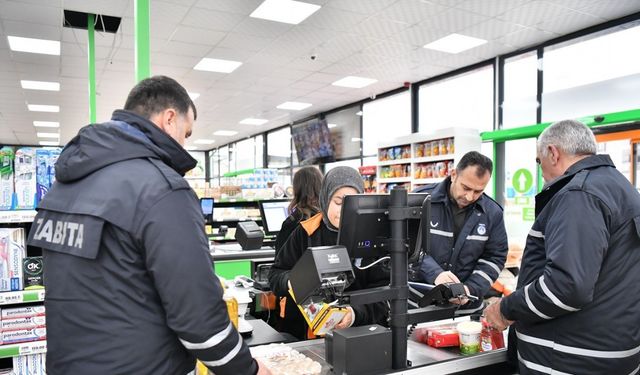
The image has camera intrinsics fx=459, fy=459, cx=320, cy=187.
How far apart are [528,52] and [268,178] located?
4690mm

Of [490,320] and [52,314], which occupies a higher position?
[52,314]

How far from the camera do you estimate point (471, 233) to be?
2.74m

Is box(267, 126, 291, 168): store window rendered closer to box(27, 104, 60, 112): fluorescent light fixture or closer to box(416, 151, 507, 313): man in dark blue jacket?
box(27, 104, 60, 112): fluorescent light fixture

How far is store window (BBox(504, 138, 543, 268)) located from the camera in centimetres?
731

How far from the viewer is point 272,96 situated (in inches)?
420

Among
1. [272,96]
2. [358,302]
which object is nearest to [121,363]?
[358,302]

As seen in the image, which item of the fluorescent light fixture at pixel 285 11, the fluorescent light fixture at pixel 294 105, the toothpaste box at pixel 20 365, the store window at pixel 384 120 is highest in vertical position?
the fluorescent light fixture at pixel 285 11

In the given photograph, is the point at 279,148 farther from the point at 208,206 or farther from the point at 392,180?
the point at 208,206

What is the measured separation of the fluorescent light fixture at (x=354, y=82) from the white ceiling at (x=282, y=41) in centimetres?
19

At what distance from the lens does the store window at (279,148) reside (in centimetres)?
1509

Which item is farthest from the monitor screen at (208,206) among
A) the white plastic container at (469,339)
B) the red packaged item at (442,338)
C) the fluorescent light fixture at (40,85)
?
the white plastic container at (469,339)

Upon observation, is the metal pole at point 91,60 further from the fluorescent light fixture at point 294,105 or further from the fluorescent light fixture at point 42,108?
the fluorescent light fixture at point 42,108

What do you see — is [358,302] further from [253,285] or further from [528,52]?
[528,52]

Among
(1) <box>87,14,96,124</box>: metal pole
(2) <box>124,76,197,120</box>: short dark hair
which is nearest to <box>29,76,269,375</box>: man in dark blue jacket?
(2) <box>124,76,197,120</box>: short dark hair
